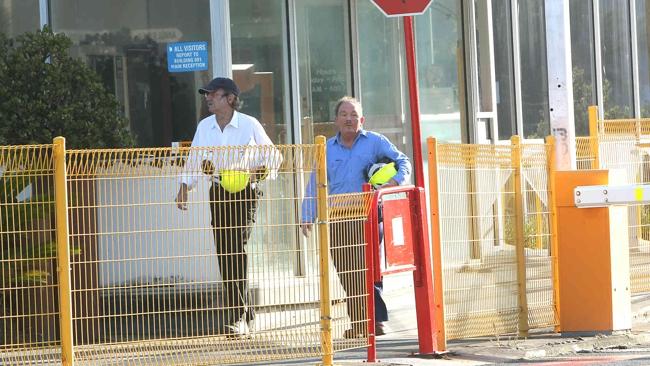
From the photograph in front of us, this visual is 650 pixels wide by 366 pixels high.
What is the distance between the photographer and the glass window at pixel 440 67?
557 inches

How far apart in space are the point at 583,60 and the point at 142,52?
7791 mm

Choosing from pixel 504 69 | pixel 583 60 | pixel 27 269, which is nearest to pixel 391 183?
pixel 27 269

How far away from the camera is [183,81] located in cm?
1173

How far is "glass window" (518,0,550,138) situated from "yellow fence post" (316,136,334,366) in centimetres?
796

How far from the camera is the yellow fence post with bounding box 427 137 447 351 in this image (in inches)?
357

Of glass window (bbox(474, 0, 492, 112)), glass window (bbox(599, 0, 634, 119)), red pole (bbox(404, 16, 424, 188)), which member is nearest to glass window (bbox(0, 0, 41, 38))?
red pole (bbox(404, 16, 424, 188))

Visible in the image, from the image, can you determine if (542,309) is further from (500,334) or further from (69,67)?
(69,67)

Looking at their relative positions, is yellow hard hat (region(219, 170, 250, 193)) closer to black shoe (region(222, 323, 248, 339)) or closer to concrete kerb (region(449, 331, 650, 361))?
black shoe (region(222, 323, 248, 339))

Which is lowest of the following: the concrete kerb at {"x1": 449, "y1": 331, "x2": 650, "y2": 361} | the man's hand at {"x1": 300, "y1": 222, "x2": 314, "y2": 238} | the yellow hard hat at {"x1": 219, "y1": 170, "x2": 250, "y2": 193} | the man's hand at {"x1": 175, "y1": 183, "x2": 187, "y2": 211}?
the concrete kerb at {"x1": 449, "y1": 331, "x2": 650, "y2": 361}

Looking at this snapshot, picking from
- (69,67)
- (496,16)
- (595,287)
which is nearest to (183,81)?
(69,67)

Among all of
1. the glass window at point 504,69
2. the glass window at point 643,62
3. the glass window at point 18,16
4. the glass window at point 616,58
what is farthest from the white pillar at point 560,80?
the glass window at point 643,62

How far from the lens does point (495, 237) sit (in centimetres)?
977

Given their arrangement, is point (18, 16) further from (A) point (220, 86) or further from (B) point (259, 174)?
(B) point (259, 174)

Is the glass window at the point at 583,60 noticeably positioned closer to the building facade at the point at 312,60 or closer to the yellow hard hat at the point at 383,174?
the building facade at the point at 312,60
